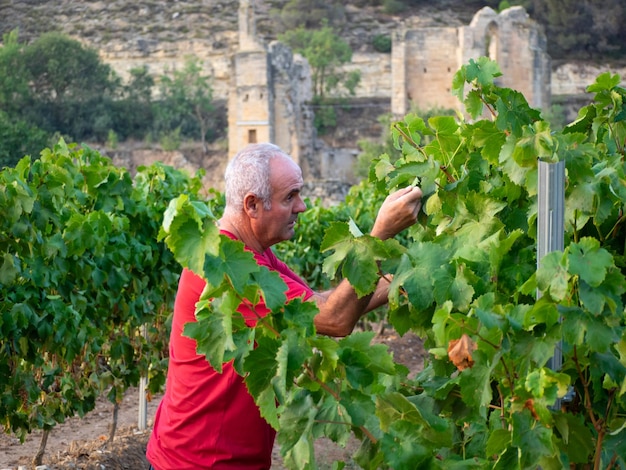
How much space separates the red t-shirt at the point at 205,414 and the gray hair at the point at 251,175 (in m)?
0.14

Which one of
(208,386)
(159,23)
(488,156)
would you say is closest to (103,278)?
(208,386)

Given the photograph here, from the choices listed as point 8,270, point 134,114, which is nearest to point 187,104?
point 134,114

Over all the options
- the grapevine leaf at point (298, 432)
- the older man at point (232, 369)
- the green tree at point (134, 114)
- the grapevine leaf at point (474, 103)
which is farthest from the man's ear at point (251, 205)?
the green tree at point (134, 114)

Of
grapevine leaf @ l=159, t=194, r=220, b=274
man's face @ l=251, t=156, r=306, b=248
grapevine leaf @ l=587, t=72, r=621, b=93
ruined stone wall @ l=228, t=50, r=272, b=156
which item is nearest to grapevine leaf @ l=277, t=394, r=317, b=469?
grapevine leaf @ l=159, t=194, r=220, b=274

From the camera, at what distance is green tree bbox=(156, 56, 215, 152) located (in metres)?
39.2

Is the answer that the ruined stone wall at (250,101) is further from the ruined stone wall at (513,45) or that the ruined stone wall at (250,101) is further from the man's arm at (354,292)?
the man's arm at (354,292)

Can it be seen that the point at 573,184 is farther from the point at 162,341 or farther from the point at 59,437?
the point at 59,437

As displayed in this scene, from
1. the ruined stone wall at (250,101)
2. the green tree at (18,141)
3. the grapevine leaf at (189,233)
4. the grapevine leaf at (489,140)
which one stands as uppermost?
the grapevine leaf at (489,140)

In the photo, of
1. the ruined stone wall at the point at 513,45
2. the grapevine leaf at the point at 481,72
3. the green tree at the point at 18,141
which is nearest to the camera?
the grapevine leaf at the point at 481,72

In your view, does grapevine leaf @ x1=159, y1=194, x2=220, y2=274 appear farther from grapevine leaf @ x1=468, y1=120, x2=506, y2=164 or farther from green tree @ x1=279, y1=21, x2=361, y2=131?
green tree @ x1=279, y1=21, x2=361, y2=131

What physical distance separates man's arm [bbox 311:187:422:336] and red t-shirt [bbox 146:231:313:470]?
4.0 inches

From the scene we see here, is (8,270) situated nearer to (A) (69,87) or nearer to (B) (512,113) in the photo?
(B) (512,113)

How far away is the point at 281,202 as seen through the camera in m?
2.53

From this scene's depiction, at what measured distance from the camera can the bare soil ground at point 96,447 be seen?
17.8 ft
